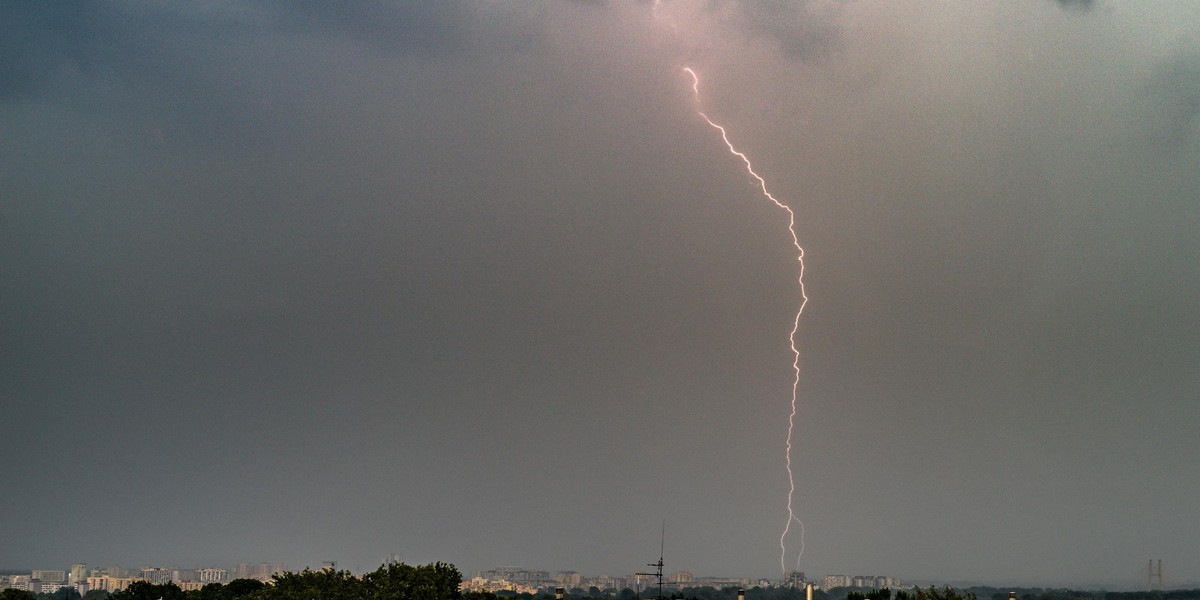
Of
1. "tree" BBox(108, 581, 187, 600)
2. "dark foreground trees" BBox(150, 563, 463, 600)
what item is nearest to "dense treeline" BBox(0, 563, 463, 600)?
"dark foreground trees" BBox(150, 563, 463, 600)

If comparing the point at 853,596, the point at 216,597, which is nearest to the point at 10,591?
the point at 216,597

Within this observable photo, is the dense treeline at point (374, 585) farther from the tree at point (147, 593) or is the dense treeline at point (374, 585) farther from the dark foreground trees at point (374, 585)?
the tree at point (147, 593)

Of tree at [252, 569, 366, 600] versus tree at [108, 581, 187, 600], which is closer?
tree at [252, 569, 366, 600]

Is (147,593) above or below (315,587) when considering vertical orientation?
below

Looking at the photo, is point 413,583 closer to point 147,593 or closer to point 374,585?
point 374,585

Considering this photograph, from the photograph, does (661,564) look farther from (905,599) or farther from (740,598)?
(740,598)

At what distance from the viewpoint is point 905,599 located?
261 ft

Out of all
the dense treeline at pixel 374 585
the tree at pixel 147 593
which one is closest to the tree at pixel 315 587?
the dense treeline at pixel 374 585

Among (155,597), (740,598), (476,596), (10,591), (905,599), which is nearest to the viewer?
(740,598)

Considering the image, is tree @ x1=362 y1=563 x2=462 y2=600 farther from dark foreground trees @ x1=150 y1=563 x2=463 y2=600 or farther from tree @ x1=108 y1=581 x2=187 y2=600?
tree @ x1=108 y1=581 x2=187 y2=600

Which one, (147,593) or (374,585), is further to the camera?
(147,593)

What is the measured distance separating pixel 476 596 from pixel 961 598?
33497mm

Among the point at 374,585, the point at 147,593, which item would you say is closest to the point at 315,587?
the point at 374,585

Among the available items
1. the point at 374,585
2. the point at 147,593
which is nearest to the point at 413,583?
the point at 374,585
